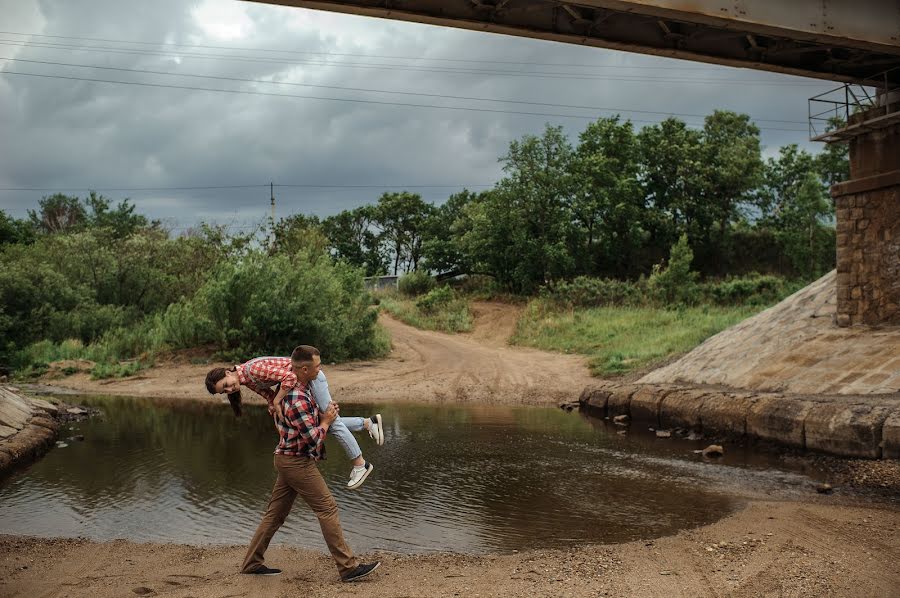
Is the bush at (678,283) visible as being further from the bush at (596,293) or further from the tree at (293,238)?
the tree at (293,238)

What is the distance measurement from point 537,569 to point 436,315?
31.8 m

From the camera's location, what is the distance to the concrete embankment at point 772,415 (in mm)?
11391

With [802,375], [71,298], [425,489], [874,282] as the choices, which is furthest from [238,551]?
[71,298]

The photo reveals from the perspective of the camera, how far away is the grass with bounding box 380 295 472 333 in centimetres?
3637

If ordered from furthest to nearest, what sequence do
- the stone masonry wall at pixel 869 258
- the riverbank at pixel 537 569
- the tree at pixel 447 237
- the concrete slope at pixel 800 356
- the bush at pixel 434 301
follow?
the tree at pixel 447 237
the bush at pixel 434 301
the stone masonry wall at pixel 869 258
the concrete slope at pixel 800 356
the riverbank at pixel 537 569

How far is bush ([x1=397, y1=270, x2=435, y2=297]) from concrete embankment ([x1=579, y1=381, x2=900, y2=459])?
91.4 feet

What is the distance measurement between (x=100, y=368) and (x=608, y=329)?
58.6 feet

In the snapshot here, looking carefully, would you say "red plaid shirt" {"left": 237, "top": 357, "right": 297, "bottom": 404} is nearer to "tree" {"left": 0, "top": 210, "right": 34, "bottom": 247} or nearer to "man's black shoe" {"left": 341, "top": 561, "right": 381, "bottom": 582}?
"man's black shoe" {"left": 341, "top": 561, "right": 381, "bottom": 582}

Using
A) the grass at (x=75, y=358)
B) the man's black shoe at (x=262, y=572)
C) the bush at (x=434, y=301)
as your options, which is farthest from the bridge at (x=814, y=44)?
the bush at (x=434, y=301)

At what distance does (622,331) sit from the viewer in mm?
28203

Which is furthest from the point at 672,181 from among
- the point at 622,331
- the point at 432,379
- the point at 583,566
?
the point at 583,566

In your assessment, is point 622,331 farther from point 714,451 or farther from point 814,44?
point 714,451

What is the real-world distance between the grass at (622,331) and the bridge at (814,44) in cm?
633

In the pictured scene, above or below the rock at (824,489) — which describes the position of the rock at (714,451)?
below
